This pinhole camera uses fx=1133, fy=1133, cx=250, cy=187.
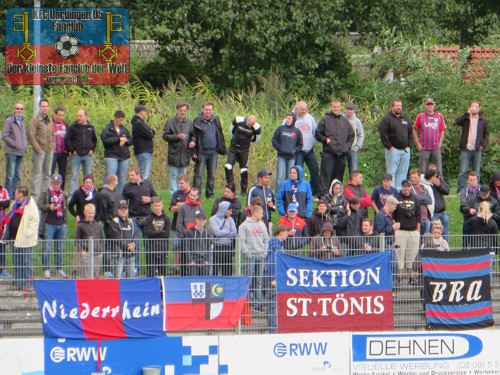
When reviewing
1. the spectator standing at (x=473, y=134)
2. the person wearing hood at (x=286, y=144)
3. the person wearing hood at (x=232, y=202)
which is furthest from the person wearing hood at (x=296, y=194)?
the spectator standing at (x=473, y=134)

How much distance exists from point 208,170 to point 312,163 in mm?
1988

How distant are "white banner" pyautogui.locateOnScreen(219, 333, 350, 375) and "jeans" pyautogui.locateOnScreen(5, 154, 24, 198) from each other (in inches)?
259

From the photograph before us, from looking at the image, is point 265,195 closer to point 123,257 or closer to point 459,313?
point 123,257

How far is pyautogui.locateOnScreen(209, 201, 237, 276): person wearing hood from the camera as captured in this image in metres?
16.5

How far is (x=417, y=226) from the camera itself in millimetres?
18312

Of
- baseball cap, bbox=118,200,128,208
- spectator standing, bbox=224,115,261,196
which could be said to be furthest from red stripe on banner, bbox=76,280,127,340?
spectator standing, bbox=224,115,261,196

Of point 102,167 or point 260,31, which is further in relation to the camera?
point 260,31

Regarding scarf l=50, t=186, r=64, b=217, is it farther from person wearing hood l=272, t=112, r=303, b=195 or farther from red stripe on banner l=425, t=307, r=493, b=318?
red stripe on banner l=425, t=307, r=493, b=318

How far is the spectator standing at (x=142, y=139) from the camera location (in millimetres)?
20719

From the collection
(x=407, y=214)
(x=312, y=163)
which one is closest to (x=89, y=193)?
(x=312, y=163)

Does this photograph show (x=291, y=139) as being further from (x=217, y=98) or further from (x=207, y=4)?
(x=207, y=4)

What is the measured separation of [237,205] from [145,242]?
2.78 m

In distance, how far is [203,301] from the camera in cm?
1622

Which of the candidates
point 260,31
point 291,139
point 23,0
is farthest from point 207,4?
point 291,139
